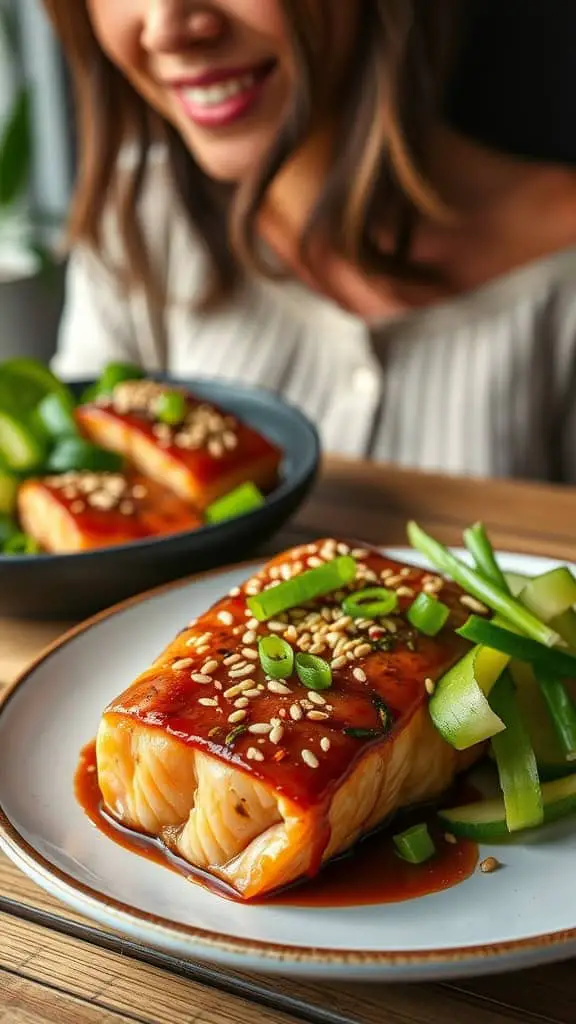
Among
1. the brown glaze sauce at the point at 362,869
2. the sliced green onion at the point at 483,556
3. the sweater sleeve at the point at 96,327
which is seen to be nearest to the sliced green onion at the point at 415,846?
the brown glaze sauce at the point at 362,869

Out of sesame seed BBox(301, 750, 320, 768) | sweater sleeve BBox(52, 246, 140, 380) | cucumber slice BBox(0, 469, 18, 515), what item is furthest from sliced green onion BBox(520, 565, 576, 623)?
sweater sleeve BBox(52, 246, 140, 380)

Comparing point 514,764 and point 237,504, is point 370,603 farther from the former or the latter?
point 237,504

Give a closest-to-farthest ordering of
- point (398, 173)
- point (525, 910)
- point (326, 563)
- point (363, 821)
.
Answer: point (525, 910)
point (363, 821)
point (326, 563)
point (398, 173)

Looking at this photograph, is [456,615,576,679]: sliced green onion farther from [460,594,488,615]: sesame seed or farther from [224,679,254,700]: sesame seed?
[224,679,254,700]: sesame seed

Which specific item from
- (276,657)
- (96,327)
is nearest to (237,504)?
(276,657)

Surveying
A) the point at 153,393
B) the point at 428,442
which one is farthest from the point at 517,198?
the point at 153,393

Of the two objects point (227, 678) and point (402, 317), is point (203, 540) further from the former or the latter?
point (402, 317)
